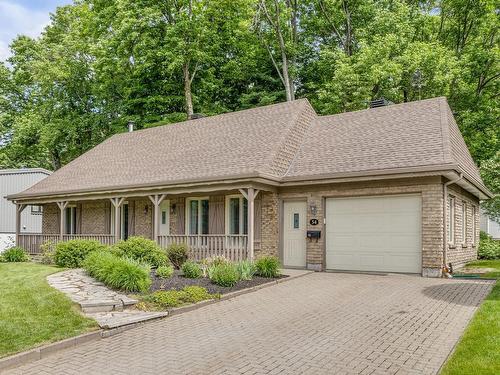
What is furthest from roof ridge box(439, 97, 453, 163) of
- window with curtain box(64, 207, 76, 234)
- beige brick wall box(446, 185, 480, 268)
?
window with curtain box(64, 207, 76, 234)

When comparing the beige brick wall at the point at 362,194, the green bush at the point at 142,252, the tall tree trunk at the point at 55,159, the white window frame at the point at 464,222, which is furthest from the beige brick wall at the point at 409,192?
the tall tree trunk at the point at 55,159

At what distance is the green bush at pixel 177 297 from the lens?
30.0ft

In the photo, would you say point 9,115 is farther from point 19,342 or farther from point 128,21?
point 19,342

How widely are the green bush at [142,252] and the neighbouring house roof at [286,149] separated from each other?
9.10ft

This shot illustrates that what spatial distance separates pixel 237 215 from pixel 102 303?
812 centimetres

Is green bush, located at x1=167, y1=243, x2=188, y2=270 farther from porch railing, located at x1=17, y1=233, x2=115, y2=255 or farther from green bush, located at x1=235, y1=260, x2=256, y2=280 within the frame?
porch railing, located at x1=17, y1=233, x2=115, y2=255

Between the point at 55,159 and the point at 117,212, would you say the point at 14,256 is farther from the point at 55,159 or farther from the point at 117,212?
the point at 55,159

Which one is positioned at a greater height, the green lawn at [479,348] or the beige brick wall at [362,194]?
the beige brick wall at [362,194]

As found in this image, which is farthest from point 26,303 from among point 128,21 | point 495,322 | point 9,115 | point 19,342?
point 9,115

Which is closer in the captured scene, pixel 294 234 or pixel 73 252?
pixel 73 252

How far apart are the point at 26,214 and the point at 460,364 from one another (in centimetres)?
2594

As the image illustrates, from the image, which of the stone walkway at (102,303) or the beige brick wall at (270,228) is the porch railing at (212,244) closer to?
the beige brick wall at (270,228)

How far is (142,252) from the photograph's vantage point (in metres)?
13.7

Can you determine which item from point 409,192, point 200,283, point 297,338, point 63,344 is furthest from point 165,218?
point 297,338
